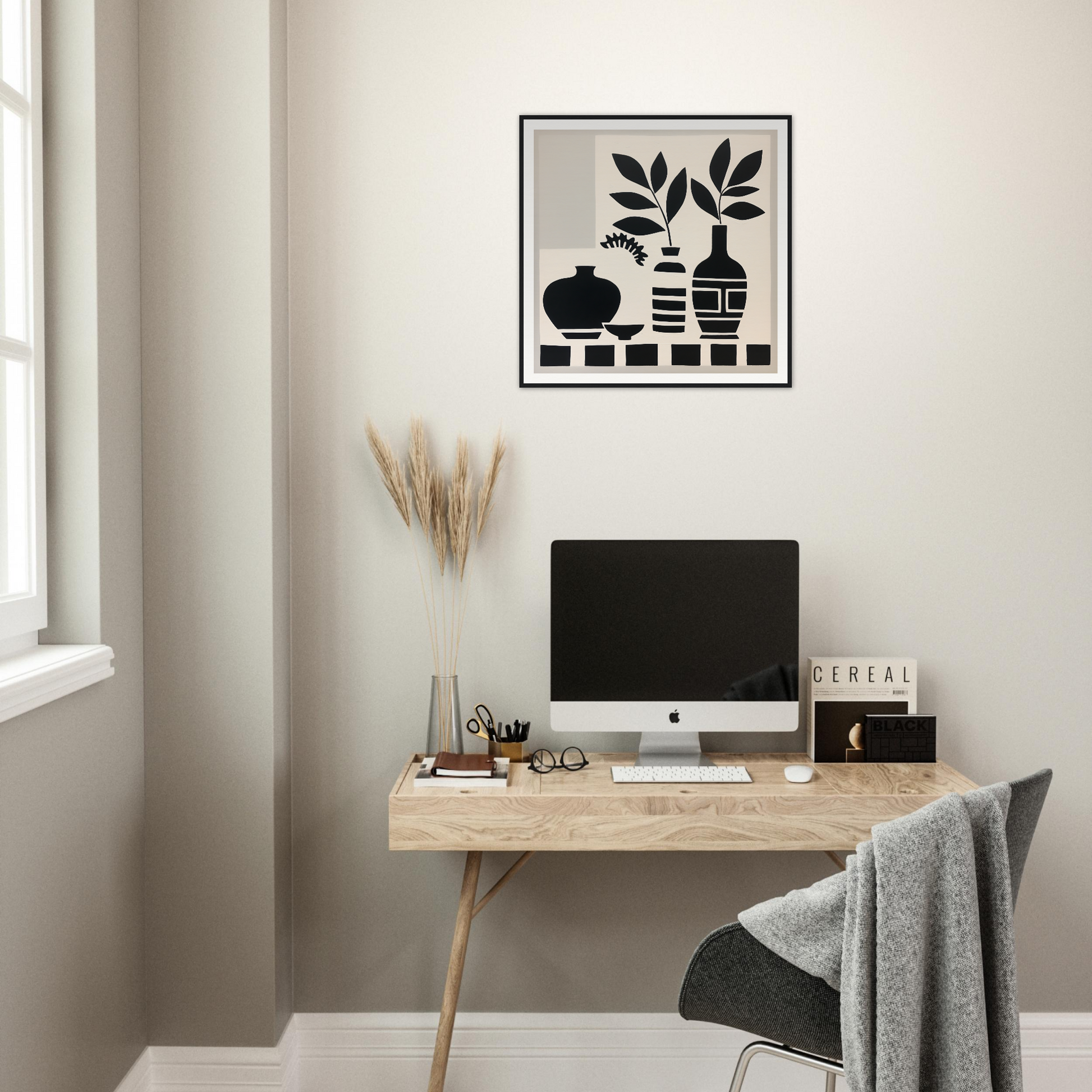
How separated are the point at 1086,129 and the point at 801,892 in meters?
1.90

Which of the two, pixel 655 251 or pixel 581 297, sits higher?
pixel 655 251

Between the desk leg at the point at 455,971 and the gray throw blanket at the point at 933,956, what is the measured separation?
80 cm

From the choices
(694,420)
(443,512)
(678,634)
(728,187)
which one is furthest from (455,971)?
(728,187)

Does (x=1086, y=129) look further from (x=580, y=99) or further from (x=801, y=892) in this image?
(x=801, y=892)

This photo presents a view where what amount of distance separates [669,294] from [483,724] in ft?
3.61

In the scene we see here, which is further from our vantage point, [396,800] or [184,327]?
[184,327]

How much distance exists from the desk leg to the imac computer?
39cm

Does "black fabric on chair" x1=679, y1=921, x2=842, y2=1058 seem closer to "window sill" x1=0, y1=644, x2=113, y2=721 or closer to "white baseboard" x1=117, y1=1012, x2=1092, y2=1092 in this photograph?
"white baseboard" x1=117, y1=1012, x2=1092, y2=1092

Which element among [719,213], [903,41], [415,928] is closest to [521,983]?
[415,928]

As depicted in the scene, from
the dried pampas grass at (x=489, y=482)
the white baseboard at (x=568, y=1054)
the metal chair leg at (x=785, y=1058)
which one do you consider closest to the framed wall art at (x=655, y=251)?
the dried pampas grass at (x=489, y=482)

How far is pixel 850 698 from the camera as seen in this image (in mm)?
2107

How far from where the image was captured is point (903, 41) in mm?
2184

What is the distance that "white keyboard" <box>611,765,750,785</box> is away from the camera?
1.94 meters

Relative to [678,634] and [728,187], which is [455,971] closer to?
[678,634]
